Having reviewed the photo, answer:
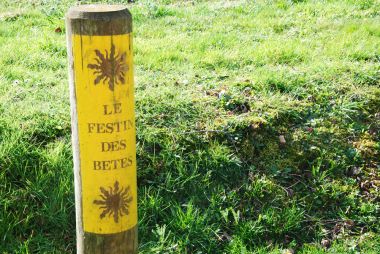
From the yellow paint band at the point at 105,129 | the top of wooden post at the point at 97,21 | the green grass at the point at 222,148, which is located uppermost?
the top of wooden post at the point at 97,21

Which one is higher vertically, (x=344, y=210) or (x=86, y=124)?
(x=86, y=124)

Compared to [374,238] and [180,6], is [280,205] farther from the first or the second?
[180,6]

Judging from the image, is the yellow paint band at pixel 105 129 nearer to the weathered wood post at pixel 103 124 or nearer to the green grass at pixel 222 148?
the weathered wood post at pixel 103 124

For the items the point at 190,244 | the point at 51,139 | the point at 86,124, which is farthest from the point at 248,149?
the point at 86,124

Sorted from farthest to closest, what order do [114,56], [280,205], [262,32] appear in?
[262,32] → [280,205] → [114,56]

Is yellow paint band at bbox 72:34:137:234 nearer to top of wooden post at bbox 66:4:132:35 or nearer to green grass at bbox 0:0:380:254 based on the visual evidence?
top of wooden post at bbox 66:4:132:35

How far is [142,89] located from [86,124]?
95.2 inches

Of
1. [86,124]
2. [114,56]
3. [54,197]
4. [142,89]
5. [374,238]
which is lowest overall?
[374,238]

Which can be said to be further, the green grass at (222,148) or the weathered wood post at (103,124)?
the green grass at (222,148)

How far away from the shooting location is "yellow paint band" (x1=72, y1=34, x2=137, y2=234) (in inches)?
100

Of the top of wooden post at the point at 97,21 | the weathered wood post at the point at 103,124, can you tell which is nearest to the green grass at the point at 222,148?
the weathered wood post at the point at 103,124

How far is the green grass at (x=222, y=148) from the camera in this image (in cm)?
398

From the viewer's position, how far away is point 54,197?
155 inches

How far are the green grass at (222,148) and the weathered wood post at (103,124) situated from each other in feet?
3.55
